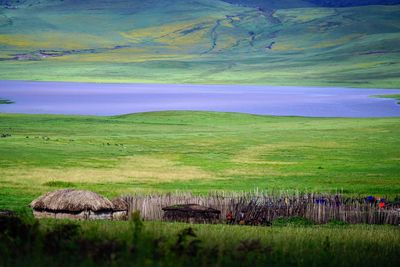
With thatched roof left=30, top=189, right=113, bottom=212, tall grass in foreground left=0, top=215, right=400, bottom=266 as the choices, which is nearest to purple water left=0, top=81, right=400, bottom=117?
thatched roof left=30, top=189, right=113, bottom=212

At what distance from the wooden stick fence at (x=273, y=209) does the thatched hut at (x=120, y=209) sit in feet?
0.51

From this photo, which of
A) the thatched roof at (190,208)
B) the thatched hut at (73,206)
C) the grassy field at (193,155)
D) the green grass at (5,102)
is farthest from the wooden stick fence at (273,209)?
the green grass at (5,102)

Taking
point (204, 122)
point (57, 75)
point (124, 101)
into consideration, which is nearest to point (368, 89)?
point (124, 101)

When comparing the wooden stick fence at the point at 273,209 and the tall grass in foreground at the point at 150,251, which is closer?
the tall grass in foreground at the point at 150,251

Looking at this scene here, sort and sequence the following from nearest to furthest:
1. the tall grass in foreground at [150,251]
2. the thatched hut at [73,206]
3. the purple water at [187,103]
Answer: the tall grass in foreground at [150,251] → the thatched hut at [73,206] → the purple water at [187,103]

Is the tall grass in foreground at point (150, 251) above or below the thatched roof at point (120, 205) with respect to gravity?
above

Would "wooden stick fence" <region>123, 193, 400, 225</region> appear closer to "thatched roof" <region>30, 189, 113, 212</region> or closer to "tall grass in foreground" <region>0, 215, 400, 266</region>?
"thatched roof" <region>30, 189, 113, 212</region>

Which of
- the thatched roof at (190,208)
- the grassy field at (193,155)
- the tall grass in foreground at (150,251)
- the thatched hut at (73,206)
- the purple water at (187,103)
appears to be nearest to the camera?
the tall grass in foreground at (150,251)

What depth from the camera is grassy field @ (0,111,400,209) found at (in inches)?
1385

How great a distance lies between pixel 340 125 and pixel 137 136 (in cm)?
2241

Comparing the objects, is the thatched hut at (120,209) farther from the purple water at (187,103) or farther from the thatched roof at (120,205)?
the purple water at (187,103)

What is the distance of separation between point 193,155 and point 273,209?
85.0 ft

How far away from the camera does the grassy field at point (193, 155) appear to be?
115 feet

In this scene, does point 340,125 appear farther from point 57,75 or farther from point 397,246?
point 57,75
